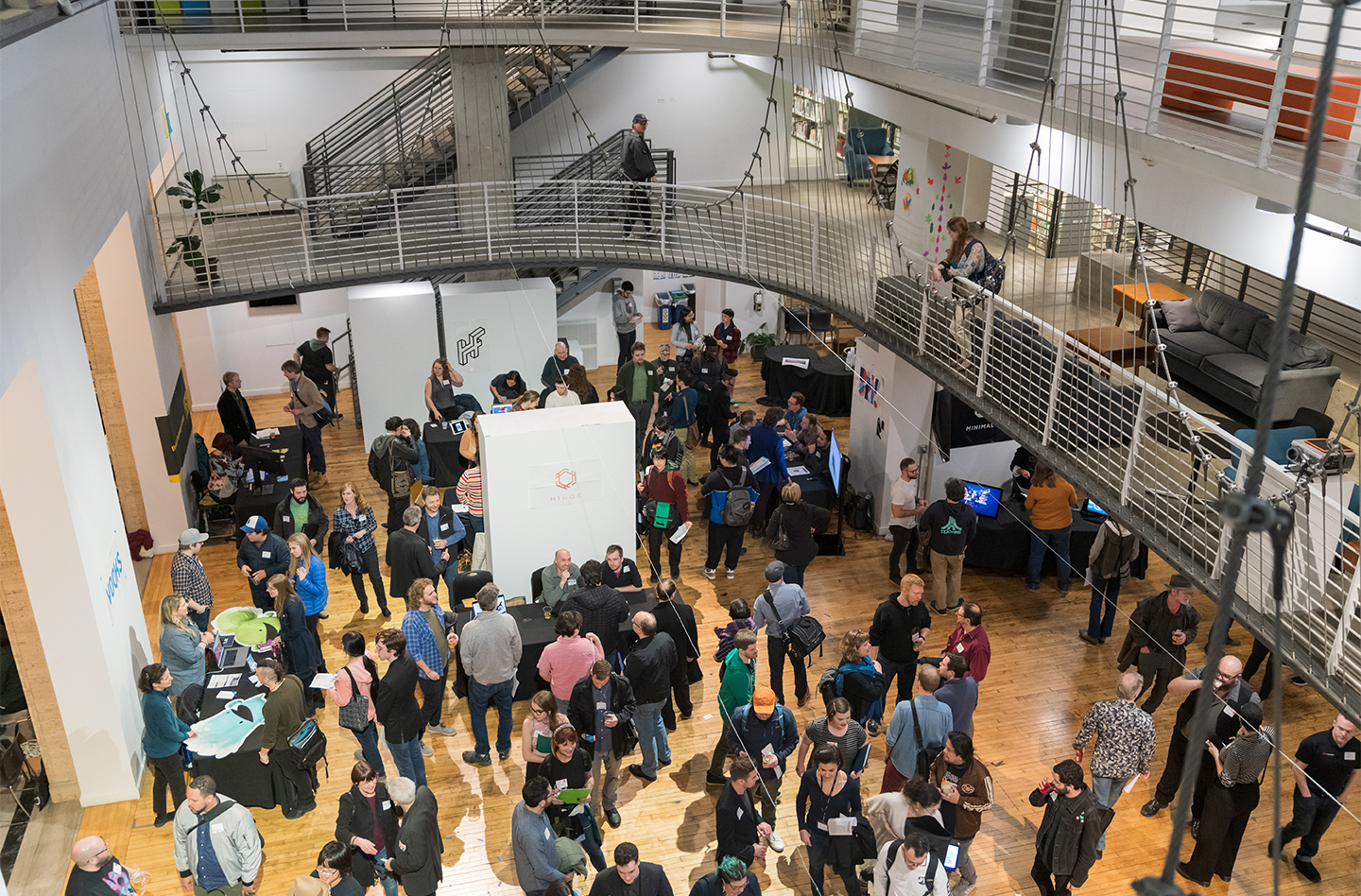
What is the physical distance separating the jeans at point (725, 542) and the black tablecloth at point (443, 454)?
2.86m

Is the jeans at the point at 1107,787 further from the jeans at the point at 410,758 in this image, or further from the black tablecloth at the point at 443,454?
the black tablecloth at the point at 443,454

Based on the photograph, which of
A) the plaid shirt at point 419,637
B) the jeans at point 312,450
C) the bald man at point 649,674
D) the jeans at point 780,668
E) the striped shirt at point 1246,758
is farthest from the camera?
the jeans at point 312,450

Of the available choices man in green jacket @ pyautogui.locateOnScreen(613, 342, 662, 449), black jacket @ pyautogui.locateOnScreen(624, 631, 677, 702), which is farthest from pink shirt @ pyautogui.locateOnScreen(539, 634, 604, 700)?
man in green jacket @ pyautogui.locateOnScreen(613, 342, 662, 449)

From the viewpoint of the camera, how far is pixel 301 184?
13.6 m

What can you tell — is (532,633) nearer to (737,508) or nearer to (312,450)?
(737,508)

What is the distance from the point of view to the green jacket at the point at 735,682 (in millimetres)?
6590

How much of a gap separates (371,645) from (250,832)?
9.78 feet

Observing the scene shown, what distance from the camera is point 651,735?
725 cm

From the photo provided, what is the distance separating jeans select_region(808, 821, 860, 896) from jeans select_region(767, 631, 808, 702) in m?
1.60

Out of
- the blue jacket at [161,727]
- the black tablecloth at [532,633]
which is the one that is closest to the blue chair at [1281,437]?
the black tablecloth at [532,633]

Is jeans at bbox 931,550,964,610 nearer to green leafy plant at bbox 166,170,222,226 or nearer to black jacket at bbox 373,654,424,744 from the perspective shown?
black jacket at bbox 373,654,424,744

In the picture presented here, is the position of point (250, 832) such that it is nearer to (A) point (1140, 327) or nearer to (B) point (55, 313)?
(B) point (55, 313)

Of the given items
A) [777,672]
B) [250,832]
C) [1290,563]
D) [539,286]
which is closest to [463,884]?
[250,832]

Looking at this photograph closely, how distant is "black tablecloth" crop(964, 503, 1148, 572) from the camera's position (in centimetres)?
930
